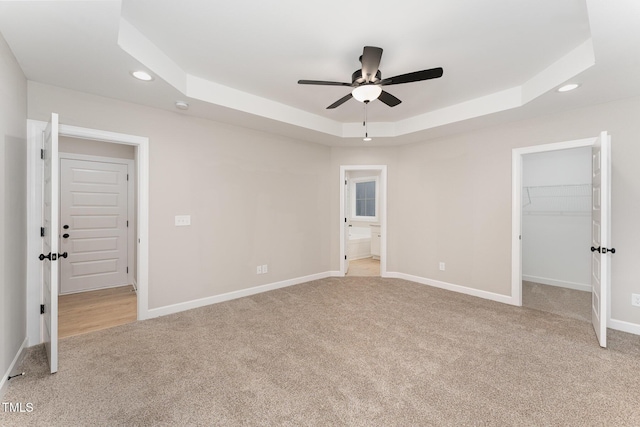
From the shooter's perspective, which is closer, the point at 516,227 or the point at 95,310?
the point at 95,310

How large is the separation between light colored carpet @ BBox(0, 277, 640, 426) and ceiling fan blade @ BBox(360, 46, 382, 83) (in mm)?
2379

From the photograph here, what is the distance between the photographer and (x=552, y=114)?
3441 millimetres

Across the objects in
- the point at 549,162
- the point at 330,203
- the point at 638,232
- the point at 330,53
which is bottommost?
the point at 638,232

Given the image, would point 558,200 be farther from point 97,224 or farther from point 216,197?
point 97,224

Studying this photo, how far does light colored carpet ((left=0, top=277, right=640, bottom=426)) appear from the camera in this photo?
1772 mm

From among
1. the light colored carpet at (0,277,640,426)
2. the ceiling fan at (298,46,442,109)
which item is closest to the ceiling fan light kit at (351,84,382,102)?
the ceiling fan at (298,46,442,109)

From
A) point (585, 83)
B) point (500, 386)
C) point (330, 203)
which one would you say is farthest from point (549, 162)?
point (500, 386)

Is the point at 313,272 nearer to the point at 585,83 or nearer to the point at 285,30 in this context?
the point at 285,30

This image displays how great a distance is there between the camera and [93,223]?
4.50m

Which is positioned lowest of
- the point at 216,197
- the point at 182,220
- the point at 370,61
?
the point at 182,220

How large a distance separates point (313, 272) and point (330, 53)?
3.49 metres

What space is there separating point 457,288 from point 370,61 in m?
3.66

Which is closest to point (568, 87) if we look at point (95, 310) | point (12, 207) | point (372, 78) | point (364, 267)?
point (372, 78)

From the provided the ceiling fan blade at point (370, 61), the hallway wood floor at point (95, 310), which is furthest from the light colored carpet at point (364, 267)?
the ceiling fan blade at point (370, 61)
